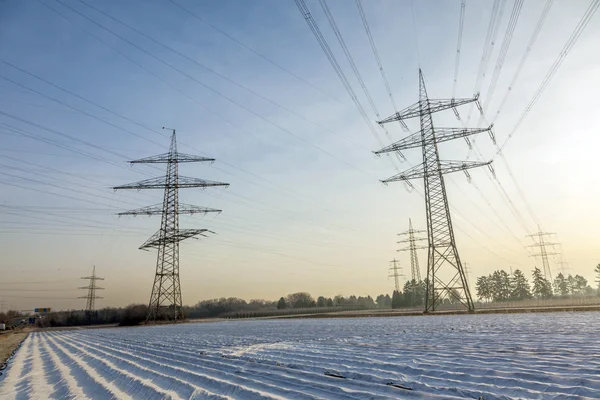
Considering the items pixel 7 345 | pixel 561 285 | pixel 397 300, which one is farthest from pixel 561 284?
pixel 7 345

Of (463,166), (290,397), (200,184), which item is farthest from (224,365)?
(200,184)

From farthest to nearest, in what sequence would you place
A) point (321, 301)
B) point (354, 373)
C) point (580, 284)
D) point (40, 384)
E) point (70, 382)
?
point (321, 301)
point (580, 284)
point (40, 384)
point (70, 382)
point (354, 373)

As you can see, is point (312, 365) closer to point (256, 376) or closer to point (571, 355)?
point (256, 376)

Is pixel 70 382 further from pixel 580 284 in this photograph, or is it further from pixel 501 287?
pixel 580 284

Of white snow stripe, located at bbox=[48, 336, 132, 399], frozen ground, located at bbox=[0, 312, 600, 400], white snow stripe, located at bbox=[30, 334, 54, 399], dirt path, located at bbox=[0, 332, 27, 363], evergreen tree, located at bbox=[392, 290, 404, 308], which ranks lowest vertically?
dirt path, located at bbox=[0, 332, 27, 363]

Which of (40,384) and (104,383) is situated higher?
(104,383)

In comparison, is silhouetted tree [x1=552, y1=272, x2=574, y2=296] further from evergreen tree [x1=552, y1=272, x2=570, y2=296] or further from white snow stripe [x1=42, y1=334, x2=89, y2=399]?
white snow stripe [x1=42, y1=334, x2=89, y2=399]

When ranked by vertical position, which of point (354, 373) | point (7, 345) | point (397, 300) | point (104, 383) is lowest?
point (7, 345)

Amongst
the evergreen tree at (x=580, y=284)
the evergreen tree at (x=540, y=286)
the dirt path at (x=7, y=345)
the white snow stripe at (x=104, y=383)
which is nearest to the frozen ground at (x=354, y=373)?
the white snow stripe at (x=104, y=383)

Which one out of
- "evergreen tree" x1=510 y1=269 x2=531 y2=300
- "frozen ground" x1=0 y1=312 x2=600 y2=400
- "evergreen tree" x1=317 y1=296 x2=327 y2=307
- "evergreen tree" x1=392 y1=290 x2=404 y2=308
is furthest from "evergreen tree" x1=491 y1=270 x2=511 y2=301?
"frozen ground" x1=0 y1=312 x2=600 y2=400

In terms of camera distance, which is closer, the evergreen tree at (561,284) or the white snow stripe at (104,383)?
the white snow stripe at (104,383)

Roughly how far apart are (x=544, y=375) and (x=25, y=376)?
1401 centimetres

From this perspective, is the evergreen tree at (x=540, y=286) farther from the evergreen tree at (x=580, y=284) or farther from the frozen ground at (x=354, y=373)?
the frozen ground at (x=354, y=373)

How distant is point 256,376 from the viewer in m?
8.94
